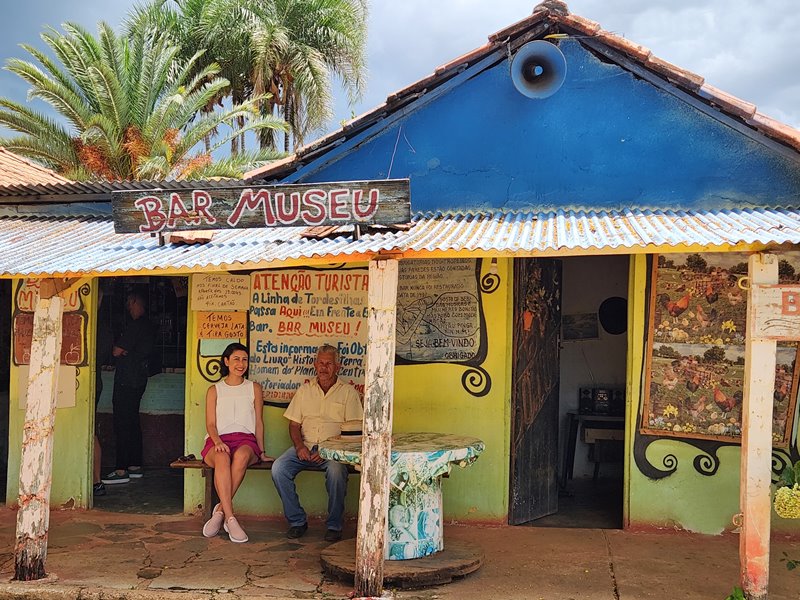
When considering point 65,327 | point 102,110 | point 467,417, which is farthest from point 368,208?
point 102,110

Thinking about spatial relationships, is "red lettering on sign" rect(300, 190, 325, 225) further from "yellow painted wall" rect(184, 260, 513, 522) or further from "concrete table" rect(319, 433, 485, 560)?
"yellow painted wall" rect(184, 260, 513, 522)

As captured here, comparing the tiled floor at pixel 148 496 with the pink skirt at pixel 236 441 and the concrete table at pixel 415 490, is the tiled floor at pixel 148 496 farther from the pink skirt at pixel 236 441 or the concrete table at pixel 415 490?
the concrete table at pixel 415 490

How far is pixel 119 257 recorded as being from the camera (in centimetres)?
620

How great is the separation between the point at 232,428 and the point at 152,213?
80.4 inches

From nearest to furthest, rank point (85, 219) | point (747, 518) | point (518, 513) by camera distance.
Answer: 1. point (747, 518)
2. point (518, 513)
3. point (85, 219)

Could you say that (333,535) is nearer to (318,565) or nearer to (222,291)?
(318,565)

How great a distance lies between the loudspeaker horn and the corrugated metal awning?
3.53ft

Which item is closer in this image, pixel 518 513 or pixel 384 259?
pixel 384 259

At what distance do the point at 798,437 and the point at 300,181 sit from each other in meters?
4.57

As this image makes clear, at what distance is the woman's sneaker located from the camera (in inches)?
355

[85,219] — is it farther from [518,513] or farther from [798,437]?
[798,437]

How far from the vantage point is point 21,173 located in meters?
10.5


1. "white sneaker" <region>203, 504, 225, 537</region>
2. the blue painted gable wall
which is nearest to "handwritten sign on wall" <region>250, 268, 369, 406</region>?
the blue painted gable wall

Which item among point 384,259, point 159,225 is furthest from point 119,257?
point 384,259
